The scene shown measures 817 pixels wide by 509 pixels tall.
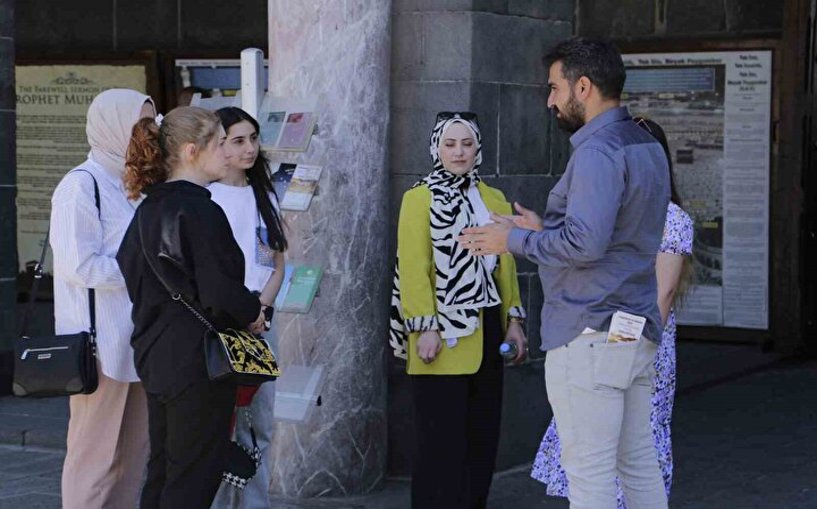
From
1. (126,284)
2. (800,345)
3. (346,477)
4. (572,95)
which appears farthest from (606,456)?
(800,345)

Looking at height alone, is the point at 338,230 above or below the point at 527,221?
below

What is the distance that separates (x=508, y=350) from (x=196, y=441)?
175cm

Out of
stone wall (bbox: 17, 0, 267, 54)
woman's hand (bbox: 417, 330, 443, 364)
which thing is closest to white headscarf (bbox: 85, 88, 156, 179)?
woman's hand (bbox: 417, 330, 443, 364)

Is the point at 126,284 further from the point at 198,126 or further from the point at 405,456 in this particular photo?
the point at 405,456

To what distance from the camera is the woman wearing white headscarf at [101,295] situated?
519 centimetres

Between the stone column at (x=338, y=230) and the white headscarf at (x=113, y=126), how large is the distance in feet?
4.62

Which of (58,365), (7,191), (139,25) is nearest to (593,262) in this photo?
(58,365)

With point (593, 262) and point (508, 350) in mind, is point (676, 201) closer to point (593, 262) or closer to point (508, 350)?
point (508, 350)

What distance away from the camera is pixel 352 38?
6672 millimetres

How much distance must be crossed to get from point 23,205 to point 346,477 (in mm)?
7217

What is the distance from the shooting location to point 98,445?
5344mm

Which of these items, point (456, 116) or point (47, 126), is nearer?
point (456, 116)

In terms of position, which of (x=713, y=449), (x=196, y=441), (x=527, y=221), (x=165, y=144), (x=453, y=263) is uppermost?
(x=165, y=144)

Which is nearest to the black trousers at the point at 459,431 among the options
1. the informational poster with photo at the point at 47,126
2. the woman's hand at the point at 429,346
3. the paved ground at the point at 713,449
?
the woman's hand at the point at 429,346
